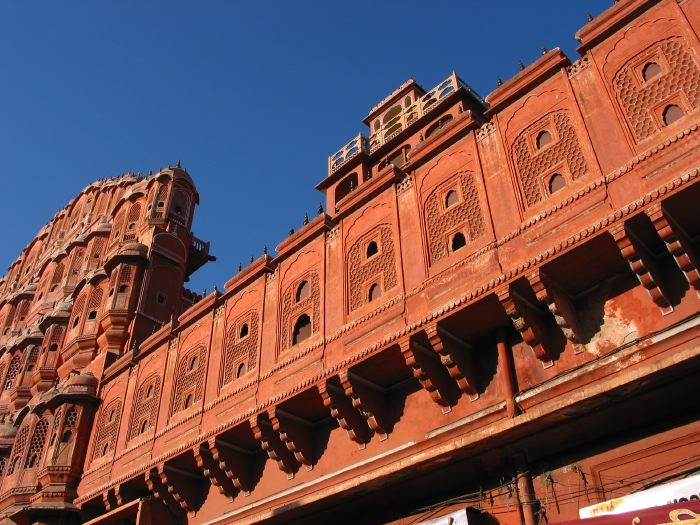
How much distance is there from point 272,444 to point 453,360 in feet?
13.4

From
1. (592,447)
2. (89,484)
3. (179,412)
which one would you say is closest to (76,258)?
(89,484)

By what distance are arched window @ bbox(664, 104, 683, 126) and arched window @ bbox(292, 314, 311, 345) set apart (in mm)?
6853

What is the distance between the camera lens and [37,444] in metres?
18.8

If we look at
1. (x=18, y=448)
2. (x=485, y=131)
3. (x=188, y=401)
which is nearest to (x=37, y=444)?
(x=18, y=448)

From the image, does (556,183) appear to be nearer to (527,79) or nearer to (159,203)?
(527,79)

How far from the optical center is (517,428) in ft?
28.2

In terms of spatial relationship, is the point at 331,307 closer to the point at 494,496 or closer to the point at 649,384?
the point at 494,496

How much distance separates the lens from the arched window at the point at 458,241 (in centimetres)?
1094

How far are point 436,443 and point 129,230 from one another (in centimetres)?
1849

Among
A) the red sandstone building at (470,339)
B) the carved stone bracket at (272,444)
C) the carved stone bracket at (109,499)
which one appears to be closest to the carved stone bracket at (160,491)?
the red sandstone building at (470,339)

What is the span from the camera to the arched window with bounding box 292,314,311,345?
1291 cm

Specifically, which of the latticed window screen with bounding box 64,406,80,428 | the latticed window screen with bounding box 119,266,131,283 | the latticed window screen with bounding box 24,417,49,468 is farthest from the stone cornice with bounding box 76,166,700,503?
the latticed window screen with bounding box 119,266,131,283

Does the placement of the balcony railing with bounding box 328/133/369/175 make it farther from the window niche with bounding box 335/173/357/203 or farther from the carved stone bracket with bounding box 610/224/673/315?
the carved stone bracket with bounding box 610/224/673/315

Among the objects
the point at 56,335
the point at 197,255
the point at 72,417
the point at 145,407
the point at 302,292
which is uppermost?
the point at 197,255
